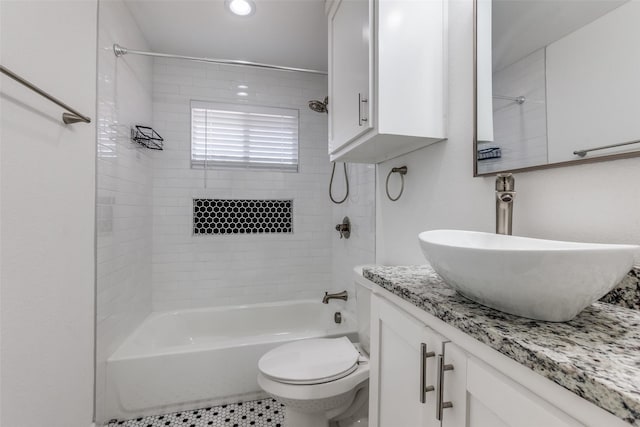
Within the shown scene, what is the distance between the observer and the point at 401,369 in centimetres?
75

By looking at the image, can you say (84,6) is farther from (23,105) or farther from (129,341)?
(129,341)

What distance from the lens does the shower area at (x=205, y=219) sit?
68.2 inches

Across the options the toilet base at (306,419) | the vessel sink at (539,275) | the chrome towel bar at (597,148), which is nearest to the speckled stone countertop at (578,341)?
the vessel sink at (539,275)

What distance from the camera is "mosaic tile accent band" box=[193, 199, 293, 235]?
8.36ft

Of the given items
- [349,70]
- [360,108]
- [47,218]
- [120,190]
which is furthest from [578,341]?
[120,190]

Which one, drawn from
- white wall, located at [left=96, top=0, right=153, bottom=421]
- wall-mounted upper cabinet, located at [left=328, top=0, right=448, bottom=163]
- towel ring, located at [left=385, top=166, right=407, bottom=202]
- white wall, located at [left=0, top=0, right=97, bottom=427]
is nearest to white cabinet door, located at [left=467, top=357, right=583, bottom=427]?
wall-mounted upper cabinet, located at [left=328, top=0, right=448, bottom=163]

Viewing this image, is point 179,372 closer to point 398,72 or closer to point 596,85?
point 398,72

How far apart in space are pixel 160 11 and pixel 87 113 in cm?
97

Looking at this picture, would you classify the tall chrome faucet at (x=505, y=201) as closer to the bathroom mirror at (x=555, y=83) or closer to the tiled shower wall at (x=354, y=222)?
the bathroom mirror at (x=555, y=83)

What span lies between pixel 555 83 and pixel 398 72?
50cm

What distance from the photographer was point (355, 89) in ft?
4.16

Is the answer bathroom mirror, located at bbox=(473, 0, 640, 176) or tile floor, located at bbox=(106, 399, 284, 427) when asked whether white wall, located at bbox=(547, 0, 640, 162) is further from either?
tile floor, located at bbox=(106, 399, 284, 427)

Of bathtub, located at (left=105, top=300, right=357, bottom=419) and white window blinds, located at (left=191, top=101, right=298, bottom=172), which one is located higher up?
white window blinds, located at (left=191, top=101, right=298, bottom=172)

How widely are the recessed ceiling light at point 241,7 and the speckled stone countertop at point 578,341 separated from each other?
2.01m
